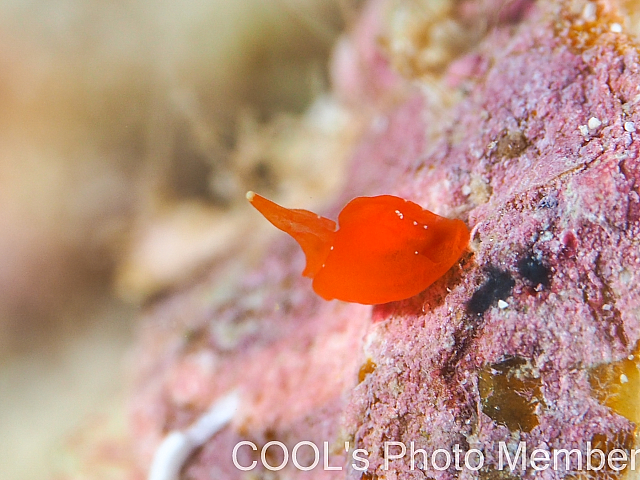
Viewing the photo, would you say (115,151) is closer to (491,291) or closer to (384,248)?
(384,248)

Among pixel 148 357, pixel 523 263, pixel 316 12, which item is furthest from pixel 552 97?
pixel 316 12

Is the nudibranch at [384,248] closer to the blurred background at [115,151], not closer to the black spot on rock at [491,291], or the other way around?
the black spot on rock at [491,291]

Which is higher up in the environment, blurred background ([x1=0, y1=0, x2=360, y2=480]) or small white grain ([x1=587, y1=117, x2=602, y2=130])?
blurred background ([x1=0, y1=0, x2=360, y2=480])

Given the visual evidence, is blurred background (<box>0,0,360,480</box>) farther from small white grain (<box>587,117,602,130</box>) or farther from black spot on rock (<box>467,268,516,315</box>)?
black spot on rock (<box>467,268,516,315</box>)

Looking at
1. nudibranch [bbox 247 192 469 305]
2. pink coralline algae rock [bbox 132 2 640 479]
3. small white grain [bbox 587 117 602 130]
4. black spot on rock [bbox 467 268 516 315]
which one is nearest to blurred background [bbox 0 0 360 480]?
pink coralline algae rock [bbox 132 2 640 479]

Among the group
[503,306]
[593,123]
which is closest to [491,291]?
[503,306]
